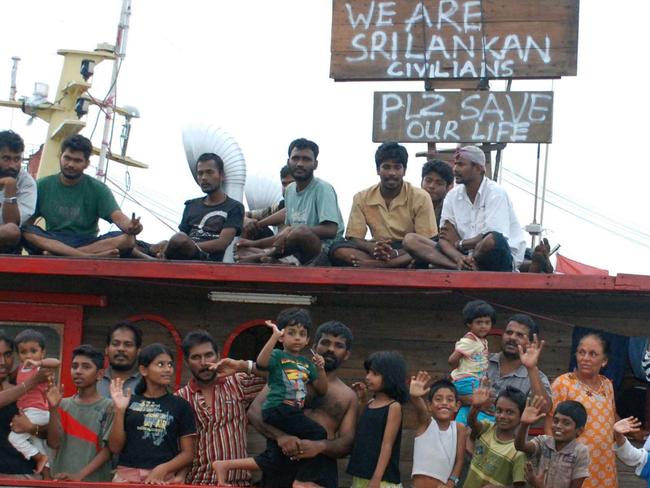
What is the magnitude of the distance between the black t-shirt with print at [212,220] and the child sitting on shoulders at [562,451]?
A: 10.3ft

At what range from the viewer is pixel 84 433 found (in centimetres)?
843

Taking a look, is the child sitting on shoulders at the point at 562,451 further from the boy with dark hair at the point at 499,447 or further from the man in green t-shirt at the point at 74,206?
the man in green t-shirt at the point at 74,206

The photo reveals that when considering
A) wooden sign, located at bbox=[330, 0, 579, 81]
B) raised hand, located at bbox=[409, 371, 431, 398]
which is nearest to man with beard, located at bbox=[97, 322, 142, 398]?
raised hand, located at bbox=[409, 371, 431, 398]

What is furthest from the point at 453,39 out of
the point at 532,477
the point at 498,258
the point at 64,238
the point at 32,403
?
the point at 32,403

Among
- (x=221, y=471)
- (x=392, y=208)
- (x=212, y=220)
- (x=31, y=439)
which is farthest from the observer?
(x=212, y=220)

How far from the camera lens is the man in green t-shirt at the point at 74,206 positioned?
32.1 feet

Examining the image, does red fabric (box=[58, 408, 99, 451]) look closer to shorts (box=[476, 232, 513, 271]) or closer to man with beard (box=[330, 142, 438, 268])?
man with beard (box=[330, 142, 438, 268])

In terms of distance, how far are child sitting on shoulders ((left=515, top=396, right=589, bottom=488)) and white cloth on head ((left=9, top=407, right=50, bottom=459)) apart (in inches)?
126

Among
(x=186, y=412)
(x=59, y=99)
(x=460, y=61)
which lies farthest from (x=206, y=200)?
(x=59, y=99)

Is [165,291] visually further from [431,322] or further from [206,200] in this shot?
[431,322]

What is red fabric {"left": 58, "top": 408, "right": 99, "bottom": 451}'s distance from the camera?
8430mm

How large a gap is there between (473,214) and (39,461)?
12.5 feet

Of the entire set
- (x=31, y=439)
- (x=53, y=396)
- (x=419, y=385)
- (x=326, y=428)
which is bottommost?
(x=31, y=439)

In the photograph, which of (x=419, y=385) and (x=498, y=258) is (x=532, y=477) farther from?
(x=498, y=258)
